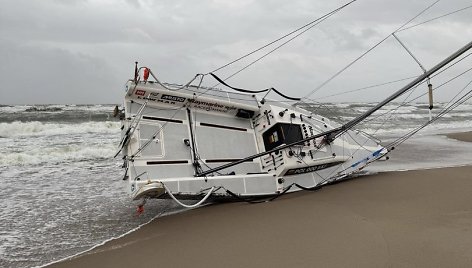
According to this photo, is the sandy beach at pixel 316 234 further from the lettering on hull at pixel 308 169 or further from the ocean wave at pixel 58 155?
the ocean wave at pixel 58 155

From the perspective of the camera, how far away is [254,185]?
916 cm

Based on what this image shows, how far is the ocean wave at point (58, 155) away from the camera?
15.7m

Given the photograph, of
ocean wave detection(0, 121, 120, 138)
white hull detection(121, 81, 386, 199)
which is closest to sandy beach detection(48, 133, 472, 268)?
white hull detection(121, 81, 386, 199)

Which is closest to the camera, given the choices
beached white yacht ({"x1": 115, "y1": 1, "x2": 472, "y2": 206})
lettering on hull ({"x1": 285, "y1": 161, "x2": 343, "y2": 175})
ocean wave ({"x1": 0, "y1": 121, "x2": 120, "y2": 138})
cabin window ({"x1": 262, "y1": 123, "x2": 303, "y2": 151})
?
beached white yacht ({"x1": 115, "y1": 1, "x2": 472, "y2": 206})

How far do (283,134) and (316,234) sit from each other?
438 cm

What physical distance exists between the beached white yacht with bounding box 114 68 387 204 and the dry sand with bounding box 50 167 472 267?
73 cm

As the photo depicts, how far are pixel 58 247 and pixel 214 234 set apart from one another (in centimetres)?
270

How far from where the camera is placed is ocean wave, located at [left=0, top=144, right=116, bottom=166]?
1573 cm

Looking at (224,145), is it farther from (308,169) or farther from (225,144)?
(308,169)

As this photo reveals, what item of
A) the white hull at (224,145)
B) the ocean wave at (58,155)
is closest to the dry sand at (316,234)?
the white hull at (224,145)

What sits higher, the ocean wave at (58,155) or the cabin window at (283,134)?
the ocean wave at (58,155)

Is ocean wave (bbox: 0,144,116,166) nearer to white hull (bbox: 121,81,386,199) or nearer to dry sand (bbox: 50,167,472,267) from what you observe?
white hull (bbox: 121,81,386,199)

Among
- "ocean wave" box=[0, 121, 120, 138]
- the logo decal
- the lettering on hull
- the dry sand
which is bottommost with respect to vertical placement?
the dry sand

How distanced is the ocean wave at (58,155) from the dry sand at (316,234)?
9.79 m
